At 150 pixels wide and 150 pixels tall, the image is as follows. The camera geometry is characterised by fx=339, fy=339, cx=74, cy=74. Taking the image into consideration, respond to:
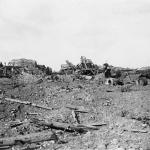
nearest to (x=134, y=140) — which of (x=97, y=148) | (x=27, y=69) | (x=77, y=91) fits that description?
(x=97, y=148)

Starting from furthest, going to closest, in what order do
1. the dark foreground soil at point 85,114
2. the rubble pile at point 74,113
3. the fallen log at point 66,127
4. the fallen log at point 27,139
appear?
the fallen log at point 66,127 < the fallen log at point 27,139 < the rubble pile at point 74,113 < the dark foreground soil at point 85,114

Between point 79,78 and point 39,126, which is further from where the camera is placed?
point 79,78

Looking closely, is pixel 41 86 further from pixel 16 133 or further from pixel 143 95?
pixel 16 133

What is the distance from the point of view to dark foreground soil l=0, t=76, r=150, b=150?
37.0 feet

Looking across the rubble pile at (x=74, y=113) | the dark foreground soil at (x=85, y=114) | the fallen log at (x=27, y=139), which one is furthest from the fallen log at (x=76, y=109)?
the fallen log at (x=27, y=139)

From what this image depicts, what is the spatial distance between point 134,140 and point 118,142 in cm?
52

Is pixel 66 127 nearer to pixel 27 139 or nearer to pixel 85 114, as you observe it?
pixel 27 139

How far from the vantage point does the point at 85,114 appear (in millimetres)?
15297

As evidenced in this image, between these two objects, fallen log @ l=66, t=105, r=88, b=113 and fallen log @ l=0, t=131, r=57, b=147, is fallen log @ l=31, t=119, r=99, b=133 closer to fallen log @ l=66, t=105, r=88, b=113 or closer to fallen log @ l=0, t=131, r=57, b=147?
fallen log @ l=0, t=131, r=57, b=147

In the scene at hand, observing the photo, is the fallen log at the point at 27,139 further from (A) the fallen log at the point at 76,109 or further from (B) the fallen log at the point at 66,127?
(A) the fallen log at the point at 76,109

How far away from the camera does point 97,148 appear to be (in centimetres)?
1062

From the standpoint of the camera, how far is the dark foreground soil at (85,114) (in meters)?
11.3

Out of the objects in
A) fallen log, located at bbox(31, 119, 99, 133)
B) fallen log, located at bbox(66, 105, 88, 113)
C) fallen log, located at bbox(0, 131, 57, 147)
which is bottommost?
fallen log, located at bbox(0, 131, 57, 147)

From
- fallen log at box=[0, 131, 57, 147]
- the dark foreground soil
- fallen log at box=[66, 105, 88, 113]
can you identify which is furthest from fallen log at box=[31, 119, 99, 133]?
fallen log at box=[66, 105, 88, 113]
